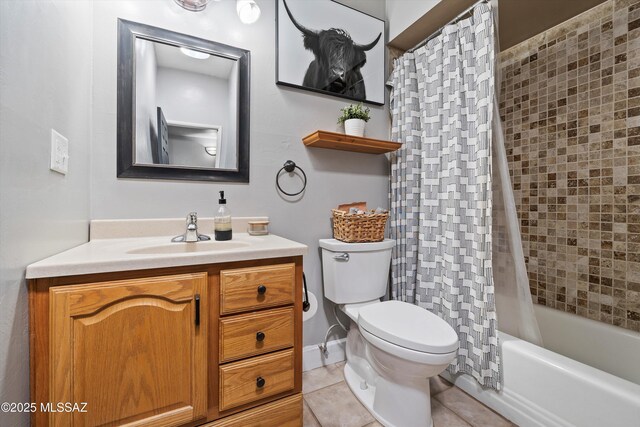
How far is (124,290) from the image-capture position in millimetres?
781

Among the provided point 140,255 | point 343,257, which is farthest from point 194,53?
point 343,257

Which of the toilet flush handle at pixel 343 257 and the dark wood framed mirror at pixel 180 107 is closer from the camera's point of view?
the dark wood framed mirror at pixel 180 107

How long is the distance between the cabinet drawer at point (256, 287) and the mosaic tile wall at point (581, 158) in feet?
5.78

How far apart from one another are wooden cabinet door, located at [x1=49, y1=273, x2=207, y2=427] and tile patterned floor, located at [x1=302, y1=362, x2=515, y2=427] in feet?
2.07

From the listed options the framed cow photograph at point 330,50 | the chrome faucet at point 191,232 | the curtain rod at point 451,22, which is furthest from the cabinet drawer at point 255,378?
the curtain rod at point 451,22

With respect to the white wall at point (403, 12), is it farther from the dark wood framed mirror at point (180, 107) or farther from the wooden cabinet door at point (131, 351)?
the wooden cabinet door at point (131, 351)

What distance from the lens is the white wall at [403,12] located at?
1.59m

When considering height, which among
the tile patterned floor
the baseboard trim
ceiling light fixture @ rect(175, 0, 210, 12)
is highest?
ceiling light fixture @ rect(175, 0, 210, 12)

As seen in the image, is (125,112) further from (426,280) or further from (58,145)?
(426,280)

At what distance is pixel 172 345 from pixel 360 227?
3.40 feet

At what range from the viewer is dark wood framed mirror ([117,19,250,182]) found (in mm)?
1227

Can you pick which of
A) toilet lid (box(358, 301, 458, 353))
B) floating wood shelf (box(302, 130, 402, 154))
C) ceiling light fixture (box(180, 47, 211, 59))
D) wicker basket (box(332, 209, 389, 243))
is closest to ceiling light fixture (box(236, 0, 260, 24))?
ceiling light fixture (box(180, 47, 211, 59))

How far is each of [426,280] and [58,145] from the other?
1813mm

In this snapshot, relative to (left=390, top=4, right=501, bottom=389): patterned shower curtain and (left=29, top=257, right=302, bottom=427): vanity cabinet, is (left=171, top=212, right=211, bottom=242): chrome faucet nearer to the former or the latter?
(left=29, top=257, right=302, bottom=427): vanity cabinet
